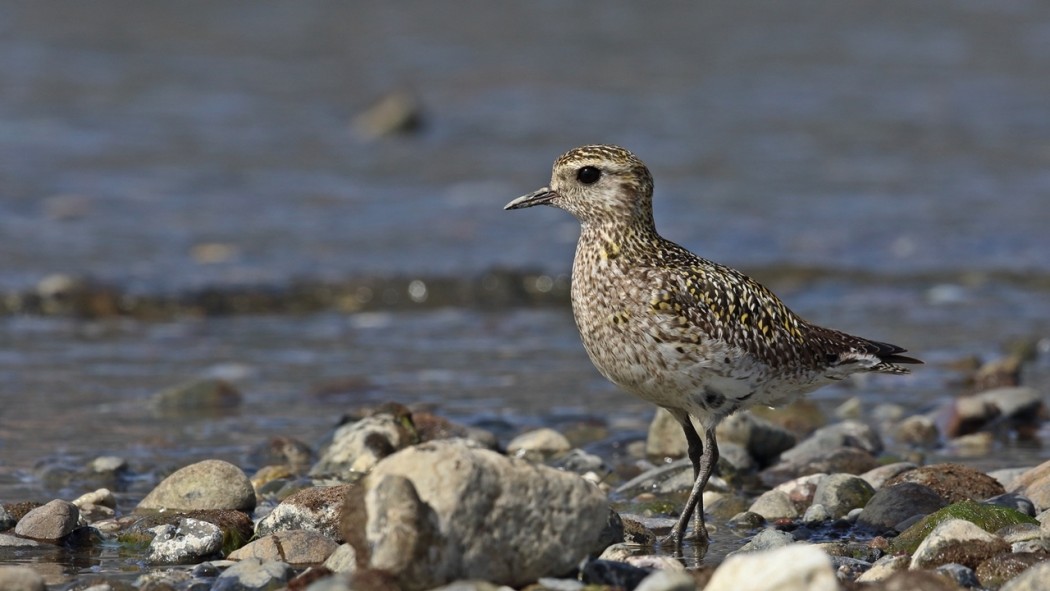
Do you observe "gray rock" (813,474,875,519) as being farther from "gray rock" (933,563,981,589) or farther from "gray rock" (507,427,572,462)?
"gray rock" (507,427,572,462)

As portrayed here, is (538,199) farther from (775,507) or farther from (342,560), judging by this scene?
(342,560)

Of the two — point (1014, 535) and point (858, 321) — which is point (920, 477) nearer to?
point (1014, 535)

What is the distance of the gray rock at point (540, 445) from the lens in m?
8.60

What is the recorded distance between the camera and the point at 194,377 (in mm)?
10750

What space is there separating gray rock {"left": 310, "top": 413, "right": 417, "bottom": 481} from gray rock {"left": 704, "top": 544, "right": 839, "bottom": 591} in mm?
3558

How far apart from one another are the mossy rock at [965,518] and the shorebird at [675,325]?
926mm

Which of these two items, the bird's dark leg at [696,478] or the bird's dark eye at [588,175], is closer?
the bird's dark leg at [696,478]

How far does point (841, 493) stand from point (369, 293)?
681cm

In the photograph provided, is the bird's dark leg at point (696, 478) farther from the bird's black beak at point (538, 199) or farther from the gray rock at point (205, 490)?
the gray rock at point (205, 490)

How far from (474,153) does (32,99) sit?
6210 mm

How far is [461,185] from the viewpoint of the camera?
17.1 m

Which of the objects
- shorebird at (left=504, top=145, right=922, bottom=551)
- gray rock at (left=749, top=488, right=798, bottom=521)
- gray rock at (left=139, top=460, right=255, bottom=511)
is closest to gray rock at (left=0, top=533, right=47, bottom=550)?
Result: gray rock at (left=139, top=460, right=255, bottom=511)

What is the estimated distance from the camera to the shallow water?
412 inches

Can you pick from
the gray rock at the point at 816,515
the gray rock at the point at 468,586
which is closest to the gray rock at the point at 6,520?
the gray rock at the point at 468,586
